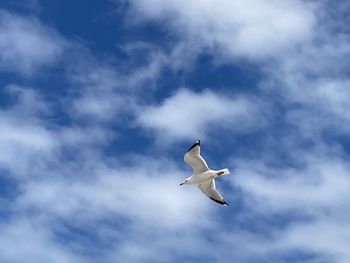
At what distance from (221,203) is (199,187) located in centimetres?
325

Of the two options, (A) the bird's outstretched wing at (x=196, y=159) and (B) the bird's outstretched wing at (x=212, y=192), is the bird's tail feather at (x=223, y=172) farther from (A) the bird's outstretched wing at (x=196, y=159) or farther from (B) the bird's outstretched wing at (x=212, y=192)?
(B) the bird's outstretched wing at (x=212, y=192)

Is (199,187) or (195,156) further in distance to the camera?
(199,187)

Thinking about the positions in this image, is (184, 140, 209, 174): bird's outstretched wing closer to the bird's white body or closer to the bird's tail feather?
the bird's white body

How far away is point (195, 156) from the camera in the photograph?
102812 millimetres

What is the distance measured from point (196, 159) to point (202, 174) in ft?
10.1

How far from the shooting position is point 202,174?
105688 millimetres

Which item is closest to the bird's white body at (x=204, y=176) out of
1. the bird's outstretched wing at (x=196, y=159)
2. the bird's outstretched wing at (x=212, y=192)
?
the bird's outstretched wing at (x=196, y=159)

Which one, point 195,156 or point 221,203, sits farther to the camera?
point 221,203

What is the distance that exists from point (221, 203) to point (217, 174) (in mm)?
5904

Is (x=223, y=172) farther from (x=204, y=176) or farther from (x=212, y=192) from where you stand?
(x=212, y=192)

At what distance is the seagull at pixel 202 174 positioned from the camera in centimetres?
10246

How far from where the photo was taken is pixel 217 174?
105m

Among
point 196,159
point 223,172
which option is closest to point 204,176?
point 223,172

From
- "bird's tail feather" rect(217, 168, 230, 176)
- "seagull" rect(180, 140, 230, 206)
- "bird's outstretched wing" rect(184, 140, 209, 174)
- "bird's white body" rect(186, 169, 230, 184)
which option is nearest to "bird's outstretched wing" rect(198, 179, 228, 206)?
"seagull" rect(180, 140, 230, 206)
